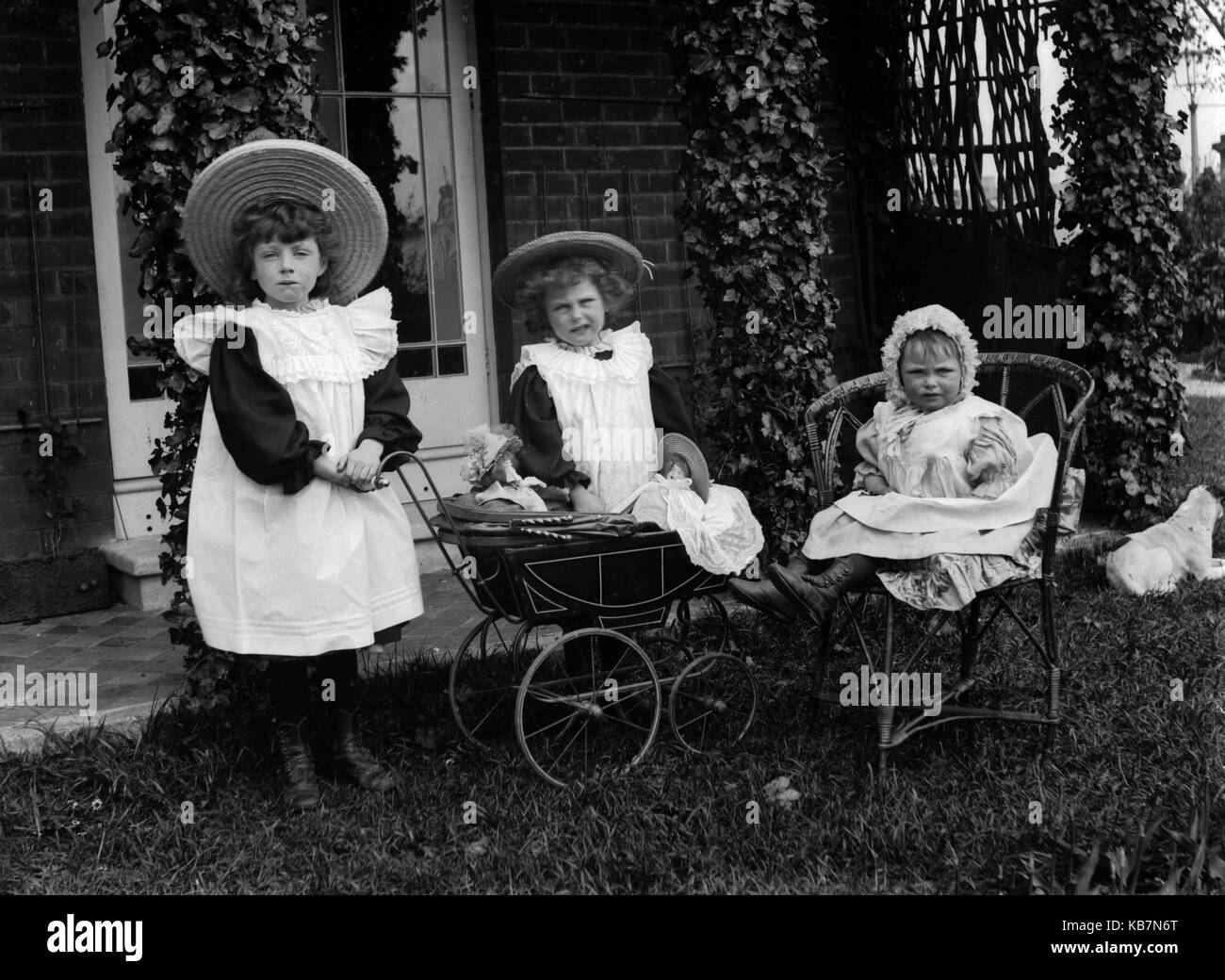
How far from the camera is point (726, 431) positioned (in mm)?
5641

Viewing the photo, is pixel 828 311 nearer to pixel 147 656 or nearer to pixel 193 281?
pixel 193 281

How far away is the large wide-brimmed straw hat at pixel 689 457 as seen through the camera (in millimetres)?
4328

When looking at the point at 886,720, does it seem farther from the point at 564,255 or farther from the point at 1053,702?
the point at 564,255

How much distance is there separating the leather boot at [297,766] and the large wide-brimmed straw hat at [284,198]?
1.30 meters

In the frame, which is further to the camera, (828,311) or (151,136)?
(828,311)

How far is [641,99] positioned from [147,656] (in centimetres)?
387

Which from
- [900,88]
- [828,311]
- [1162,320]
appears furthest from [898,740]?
[900,88]

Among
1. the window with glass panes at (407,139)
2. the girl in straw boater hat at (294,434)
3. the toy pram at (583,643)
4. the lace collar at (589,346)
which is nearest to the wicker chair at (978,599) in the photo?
the toy pram at (583,643)

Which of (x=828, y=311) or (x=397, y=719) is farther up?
(x=828, y=311)

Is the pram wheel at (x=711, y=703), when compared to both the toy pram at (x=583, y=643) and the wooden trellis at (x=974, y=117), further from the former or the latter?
the wooden trellis at (x=974, y=117)
